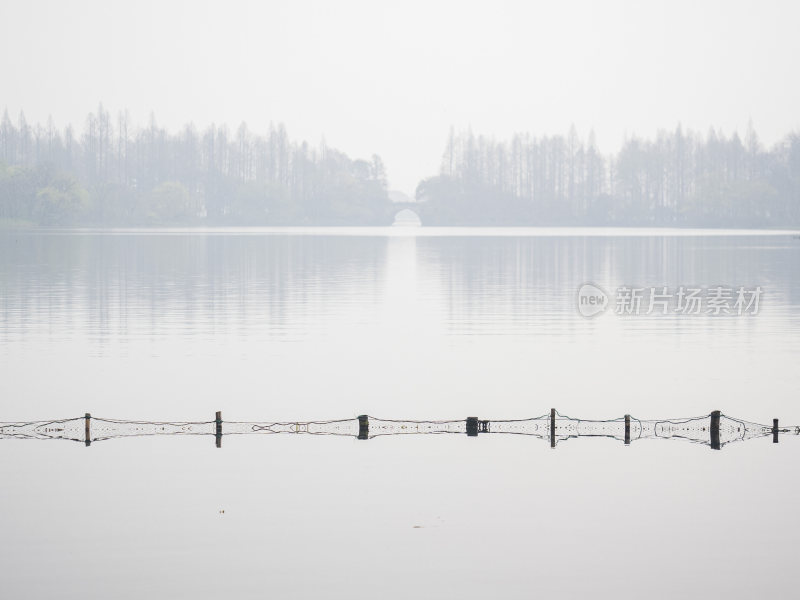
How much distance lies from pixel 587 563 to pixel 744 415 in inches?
385

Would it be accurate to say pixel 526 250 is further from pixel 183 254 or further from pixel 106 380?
pixel 106 380

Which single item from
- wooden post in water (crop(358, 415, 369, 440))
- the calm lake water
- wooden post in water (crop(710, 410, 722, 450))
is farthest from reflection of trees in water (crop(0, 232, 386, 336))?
wooden post in water (crop(710, 410, 722, 450))

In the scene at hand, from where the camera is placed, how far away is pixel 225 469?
17219 millimetres

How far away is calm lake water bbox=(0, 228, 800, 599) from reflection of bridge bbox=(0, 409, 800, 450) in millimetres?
397

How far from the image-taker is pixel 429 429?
2042cm

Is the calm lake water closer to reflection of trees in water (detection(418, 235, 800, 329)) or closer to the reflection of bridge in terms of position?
the reflection of bridge

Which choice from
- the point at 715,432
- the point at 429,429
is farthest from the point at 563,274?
the point at 715,432

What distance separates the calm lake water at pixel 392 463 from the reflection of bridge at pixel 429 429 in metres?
0.40

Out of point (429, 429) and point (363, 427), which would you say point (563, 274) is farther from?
point (363, 427)

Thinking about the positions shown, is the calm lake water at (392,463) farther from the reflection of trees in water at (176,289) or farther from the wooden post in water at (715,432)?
the reflection of trees in water at (176,289)

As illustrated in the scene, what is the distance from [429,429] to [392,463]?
2801mm

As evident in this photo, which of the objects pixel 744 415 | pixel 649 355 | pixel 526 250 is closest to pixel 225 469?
pixel 744 415

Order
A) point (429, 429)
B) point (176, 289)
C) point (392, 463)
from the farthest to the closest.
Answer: point (176, 289)
point (429, 429)
point (392, 463)

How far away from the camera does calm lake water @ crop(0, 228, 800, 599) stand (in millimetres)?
12961
